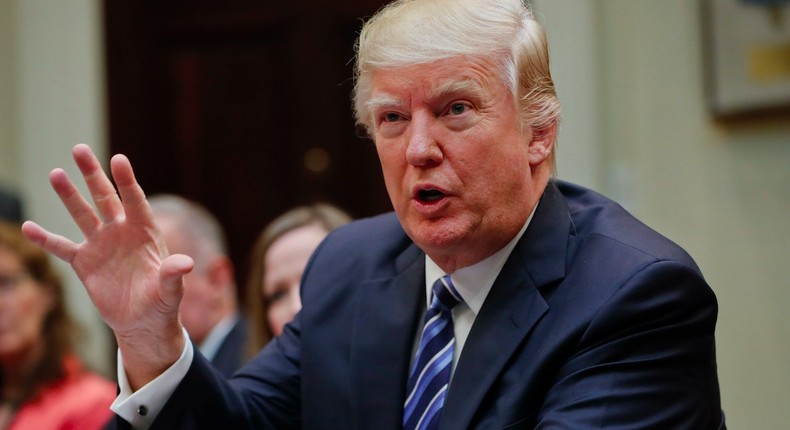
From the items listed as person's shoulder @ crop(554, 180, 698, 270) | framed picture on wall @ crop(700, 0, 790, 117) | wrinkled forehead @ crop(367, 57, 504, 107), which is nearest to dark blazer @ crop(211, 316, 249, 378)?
person's shoulder @ crop(554, 180, 698, 270)

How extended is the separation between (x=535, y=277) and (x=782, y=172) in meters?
2.30

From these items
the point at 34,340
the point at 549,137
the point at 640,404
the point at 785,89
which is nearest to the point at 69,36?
the point at 34,340

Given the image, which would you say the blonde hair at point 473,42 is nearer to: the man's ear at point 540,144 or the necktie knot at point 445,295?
the man's ear at point 540,144

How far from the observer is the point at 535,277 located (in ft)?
6.54

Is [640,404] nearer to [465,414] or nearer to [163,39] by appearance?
[465,414]

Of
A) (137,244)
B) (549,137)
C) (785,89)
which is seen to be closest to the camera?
(137,244)

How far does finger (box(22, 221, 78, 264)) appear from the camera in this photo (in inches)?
76.4

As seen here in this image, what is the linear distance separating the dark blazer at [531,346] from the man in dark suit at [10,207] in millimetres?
2166

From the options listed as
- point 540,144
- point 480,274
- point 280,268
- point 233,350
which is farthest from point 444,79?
point 233,350

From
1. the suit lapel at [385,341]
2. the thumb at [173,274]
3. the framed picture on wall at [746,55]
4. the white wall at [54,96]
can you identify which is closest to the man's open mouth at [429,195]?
the suit lapel at [385,341]

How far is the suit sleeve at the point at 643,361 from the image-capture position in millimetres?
1835

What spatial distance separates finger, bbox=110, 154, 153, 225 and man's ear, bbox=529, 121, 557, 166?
0.68 metres

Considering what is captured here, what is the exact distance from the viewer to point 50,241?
6.42 ft

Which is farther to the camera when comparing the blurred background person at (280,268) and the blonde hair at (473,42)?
the blurred background person at (280,268)
